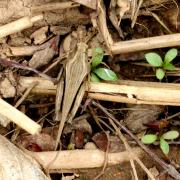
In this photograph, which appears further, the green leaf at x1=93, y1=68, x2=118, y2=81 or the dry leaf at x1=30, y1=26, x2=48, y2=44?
the dry leaf at x1=30, y1=26, x2=48, y2=44

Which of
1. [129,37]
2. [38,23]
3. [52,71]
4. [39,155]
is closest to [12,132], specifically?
[39,155]

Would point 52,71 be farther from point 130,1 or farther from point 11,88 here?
point 130,1

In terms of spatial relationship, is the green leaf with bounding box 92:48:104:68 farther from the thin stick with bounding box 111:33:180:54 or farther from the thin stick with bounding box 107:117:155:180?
the thin stick with bounding box 107:117:155:180

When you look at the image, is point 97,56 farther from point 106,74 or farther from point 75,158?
point 75,158

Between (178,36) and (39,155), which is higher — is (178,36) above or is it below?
above

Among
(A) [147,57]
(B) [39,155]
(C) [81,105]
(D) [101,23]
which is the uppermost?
(D) [101,23]

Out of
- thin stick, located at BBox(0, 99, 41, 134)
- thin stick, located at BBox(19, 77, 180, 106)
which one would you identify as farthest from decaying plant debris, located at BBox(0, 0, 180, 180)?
thin stick, located at BBox(0, 99, 41, 134)

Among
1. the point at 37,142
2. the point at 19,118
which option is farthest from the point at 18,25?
the point at 37,142

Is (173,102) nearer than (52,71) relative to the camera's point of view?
Yes
